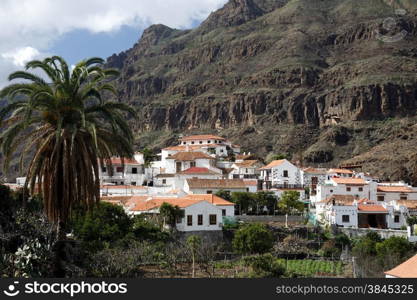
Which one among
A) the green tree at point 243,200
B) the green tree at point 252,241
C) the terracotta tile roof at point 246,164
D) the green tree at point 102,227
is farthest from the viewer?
the terracotta tile roof at point 246,164

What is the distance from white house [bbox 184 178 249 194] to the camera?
53594 millimetres

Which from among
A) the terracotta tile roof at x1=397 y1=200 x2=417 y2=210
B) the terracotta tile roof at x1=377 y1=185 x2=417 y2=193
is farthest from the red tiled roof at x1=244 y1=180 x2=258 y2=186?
the terracotta tile roof at x1=397 y1=200 x2=417 y2=210

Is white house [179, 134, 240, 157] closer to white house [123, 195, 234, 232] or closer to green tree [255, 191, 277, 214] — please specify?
green tree [255, 191, 277, 214]

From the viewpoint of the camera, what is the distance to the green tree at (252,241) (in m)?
36.2

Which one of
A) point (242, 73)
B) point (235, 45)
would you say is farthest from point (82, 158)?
point (235, 45)

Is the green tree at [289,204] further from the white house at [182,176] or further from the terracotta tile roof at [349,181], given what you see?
the white house at [182,176]

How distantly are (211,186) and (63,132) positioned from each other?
1589 inches

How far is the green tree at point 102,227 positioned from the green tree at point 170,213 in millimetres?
4514

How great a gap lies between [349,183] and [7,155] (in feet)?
156

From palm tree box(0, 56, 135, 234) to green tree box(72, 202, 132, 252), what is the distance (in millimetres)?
15477

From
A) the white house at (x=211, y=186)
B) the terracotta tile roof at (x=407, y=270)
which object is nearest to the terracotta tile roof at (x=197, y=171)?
the white house at (x=211, y=186)

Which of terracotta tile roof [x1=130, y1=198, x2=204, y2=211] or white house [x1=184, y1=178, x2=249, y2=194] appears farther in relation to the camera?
white house [x1=184, y1=178, x2=249, y2=194]

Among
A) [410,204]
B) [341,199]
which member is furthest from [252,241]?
[410,204]

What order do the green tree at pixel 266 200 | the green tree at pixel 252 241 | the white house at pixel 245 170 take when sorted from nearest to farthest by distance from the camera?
the green tree at pixel 252 241 < the green tree at pixel 266 200 < the white house at pixel 245 170
